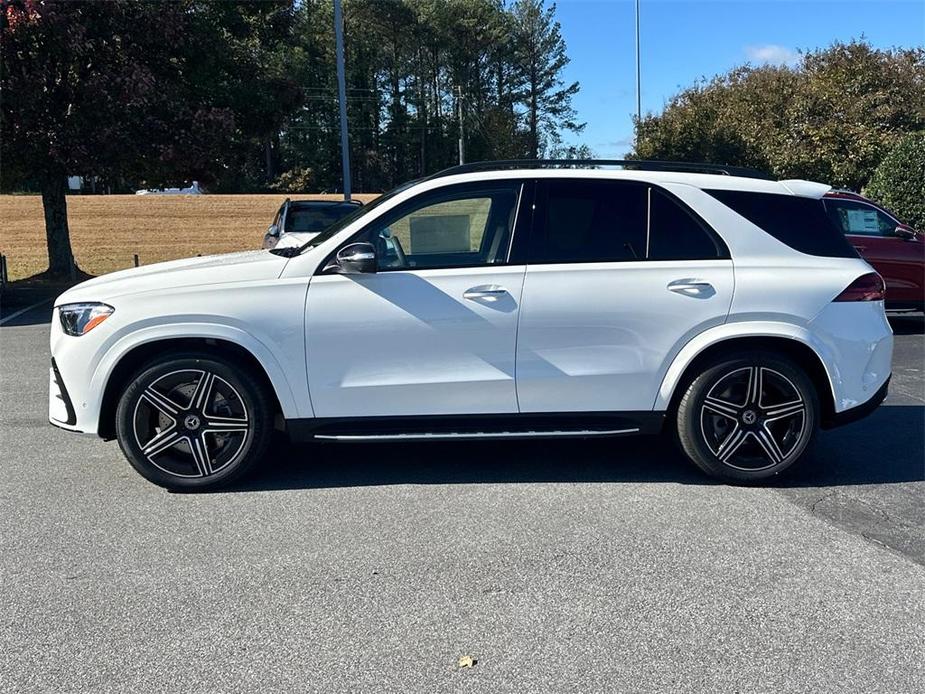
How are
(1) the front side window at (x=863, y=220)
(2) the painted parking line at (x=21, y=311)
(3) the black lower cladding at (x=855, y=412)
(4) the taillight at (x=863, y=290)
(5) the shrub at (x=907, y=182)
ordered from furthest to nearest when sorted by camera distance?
(5) the shrub at (x=907, y=182), (2) the painted parking line at (x=21, y=311), (1) the front side window at (x=863, y=220), (3) the black lower cladding at (x=855, y=412), (4) the taillight at (x=863, y=290)

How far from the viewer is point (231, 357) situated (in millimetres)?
4691

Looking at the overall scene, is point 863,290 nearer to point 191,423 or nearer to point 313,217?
point 191,423

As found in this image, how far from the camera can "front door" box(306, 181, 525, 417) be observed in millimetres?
4605

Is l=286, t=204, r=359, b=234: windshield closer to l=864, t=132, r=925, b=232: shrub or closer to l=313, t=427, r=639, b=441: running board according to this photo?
l=313, t=427, r=639, b=441: running board

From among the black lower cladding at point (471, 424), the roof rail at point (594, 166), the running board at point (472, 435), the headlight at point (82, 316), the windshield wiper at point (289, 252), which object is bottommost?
the running board at point (472, 435)

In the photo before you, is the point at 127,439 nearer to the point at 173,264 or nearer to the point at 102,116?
the point at 173,264

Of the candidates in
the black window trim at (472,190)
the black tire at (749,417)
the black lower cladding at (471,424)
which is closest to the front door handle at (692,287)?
the black tire at (749,417)

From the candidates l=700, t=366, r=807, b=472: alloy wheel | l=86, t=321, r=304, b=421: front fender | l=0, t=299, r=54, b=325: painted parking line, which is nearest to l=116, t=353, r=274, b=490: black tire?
l=86, t=321, r=304, b=421: front fender

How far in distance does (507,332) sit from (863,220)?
741cm

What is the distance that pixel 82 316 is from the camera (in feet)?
15.3

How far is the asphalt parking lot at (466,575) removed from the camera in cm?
300

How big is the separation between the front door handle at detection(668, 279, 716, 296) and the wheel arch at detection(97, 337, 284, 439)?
2.34m

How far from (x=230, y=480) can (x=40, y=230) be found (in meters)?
25.0

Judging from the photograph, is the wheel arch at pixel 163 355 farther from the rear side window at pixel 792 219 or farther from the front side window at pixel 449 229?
the rear side window at pixel 792 219
